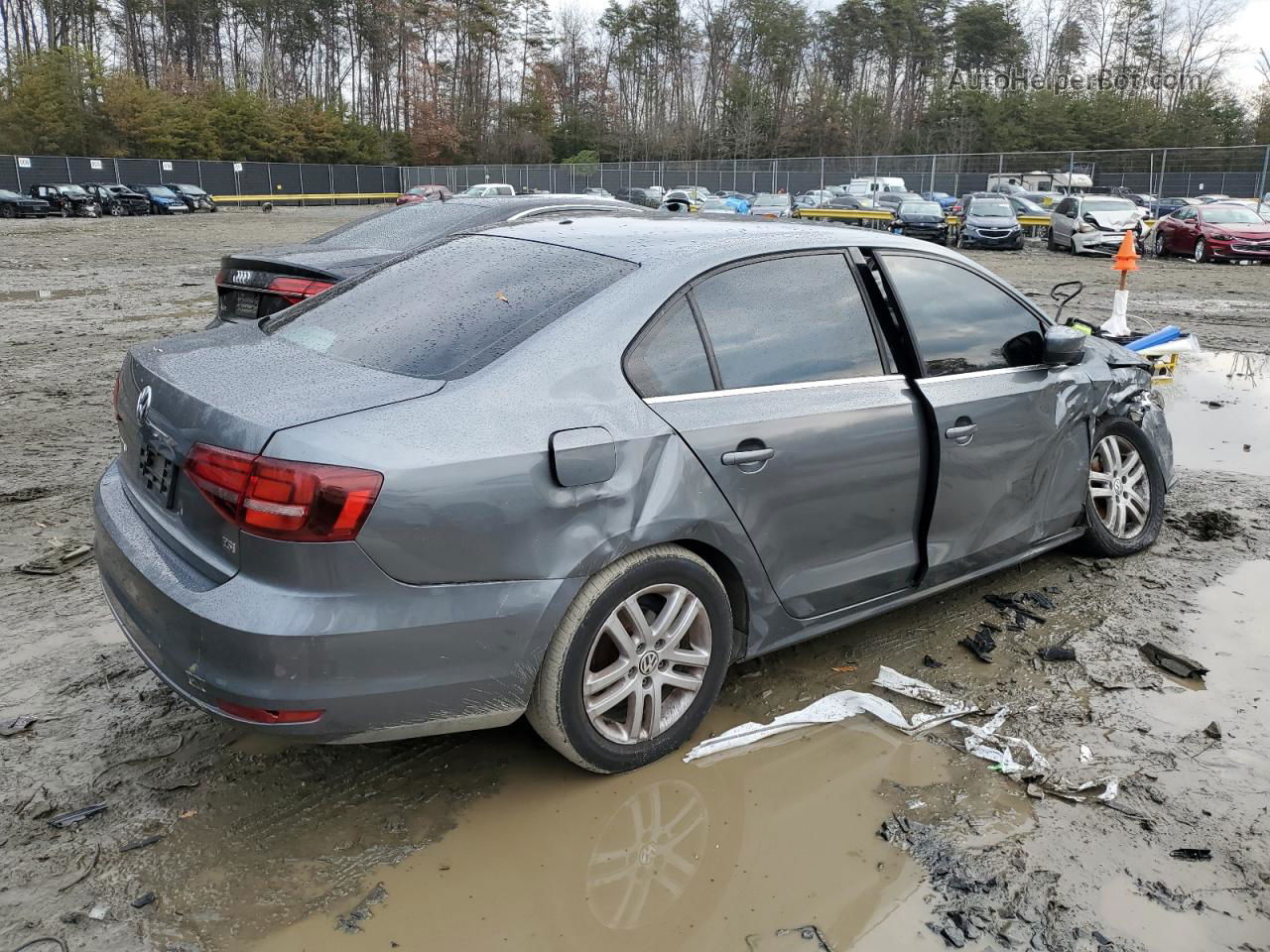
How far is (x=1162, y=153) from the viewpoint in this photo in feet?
119

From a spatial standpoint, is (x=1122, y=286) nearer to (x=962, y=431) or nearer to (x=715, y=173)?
(x=962, y=431)

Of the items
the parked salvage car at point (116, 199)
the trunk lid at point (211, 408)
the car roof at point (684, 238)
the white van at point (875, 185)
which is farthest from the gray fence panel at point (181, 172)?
the trunk lid at point (211, 408)

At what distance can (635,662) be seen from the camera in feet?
9.87

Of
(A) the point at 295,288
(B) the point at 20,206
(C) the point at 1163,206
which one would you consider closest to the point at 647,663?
(A) the point at 295,288

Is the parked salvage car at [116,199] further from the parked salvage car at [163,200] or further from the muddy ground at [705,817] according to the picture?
the muddy ground at [705,817]

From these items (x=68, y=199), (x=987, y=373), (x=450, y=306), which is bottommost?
(x=987, y=373)

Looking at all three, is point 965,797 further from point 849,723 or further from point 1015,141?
point 1015,141

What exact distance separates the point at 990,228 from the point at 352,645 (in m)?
26.6

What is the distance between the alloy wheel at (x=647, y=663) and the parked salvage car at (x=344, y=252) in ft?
9.24

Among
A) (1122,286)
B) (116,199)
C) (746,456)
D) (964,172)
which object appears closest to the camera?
(746,456)

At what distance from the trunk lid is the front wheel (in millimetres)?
3313

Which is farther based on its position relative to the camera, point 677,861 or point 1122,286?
point 1122,286

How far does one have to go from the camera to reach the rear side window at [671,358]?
301 centimetres

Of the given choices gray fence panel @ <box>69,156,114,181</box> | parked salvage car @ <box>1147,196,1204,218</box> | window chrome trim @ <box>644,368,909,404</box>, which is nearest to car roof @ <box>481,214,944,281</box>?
window chrome trim @ <box>644,368,909,404</box>
